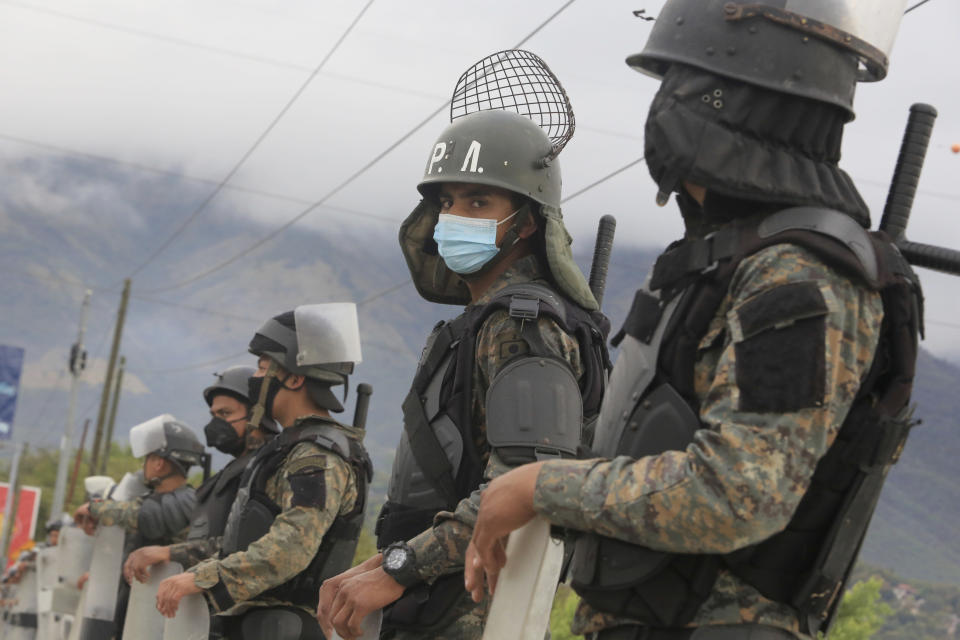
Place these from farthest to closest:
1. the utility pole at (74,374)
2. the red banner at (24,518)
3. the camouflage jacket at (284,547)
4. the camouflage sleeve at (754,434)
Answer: the utility pole at (74,374) < the red banner at (24,518) < the camouflage jacket at (284,547) < the camouflage sleeve at (754,434)

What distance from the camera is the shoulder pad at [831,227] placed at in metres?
2.42

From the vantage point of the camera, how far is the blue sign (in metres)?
40.8

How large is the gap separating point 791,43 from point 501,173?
74.7 inches

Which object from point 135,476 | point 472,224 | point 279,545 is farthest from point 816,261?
point 135,476

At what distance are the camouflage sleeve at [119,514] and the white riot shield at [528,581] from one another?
7.88m

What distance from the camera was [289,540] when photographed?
5758 mm

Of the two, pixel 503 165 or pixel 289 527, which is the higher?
pixel 503 165

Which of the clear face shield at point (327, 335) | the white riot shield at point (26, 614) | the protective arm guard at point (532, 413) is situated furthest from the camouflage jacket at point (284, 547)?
the white riot shield at point (26, 614)

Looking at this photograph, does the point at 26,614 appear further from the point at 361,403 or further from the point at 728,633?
the point at 728,633

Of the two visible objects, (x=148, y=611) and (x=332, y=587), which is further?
(x=148, y=611)

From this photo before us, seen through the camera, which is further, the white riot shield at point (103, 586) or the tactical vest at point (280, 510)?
the white riot shield at point (103, 586)

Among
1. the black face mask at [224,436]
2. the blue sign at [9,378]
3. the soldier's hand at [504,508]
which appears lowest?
the blue sign at [9,378]

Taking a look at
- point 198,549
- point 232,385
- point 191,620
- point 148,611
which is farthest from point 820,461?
point 232,385

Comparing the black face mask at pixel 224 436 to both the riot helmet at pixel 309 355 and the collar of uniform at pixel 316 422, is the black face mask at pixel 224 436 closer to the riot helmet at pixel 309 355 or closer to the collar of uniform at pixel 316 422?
the riot helmet at pixel 309 355
